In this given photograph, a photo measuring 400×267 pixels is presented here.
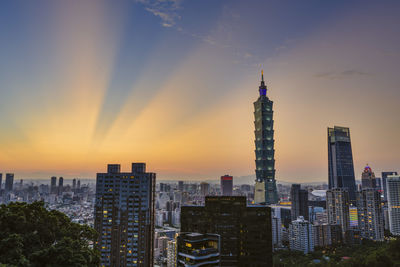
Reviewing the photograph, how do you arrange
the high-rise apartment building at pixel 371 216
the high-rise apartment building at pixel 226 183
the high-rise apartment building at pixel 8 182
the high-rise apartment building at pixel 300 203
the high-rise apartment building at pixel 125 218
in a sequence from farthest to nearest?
the high-rise apartment building at pixel 226 183 → the high-rise apartment building at pixel 8 182 → the high-rise apartment building at pixel 300 203 → the high-rise apartment building at pixel 371 216 → the high-rise apartment building at pixel 125 218

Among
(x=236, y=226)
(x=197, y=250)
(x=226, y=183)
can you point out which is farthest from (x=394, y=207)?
(x=226, y=183)

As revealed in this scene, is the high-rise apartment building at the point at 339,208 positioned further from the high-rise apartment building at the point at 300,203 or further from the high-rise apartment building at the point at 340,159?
the high-rise apartment building at the point at 340,159

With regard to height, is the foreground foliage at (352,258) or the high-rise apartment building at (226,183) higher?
the high-rise apartment building at (226,183)

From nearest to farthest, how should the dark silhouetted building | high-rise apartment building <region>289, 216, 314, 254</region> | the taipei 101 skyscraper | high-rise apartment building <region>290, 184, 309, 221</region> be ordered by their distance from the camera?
the dark silhouetted building, high-rise apartment building <region>289, 216, 314, 254</region>, high-rise apartment building <region>290, 184, 309, 221</region>, the taipei 101 skyscraper

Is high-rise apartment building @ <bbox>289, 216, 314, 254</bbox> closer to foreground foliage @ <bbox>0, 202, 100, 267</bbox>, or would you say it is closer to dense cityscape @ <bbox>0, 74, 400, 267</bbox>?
dense cityscape @ <bbox>0, 74, 400, 267</bbox>

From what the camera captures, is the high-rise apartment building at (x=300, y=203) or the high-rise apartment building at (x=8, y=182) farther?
the high-rise apartment building at (x=8, y=182)

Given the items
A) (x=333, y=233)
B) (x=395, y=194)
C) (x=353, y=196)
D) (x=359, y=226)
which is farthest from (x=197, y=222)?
(x=353, y=196)

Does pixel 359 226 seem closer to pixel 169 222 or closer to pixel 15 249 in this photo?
pixel 169 222

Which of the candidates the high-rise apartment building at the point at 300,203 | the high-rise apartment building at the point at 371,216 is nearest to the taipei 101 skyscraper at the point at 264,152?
the high-rise apartment building at the point at 300,203

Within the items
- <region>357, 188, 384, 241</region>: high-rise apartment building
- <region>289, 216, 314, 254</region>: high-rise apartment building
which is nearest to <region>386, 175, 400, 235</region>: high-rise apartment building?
<region>357, 188, 384, 241</region>: high-rise apartment building
